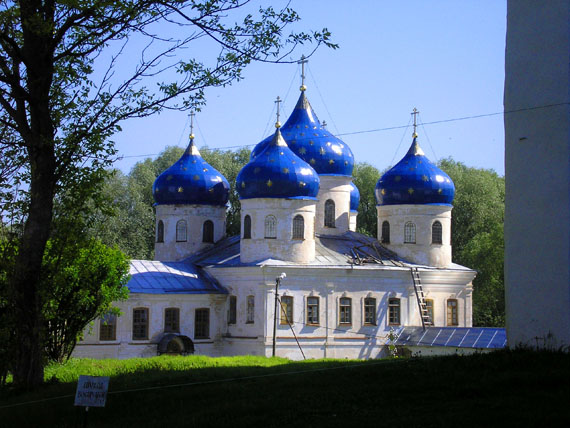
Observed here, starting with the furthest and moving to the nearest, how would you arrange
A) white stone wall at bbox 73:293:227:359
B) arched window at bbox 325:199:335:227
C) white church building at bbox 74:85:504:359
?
arched window at bbox 325:199:335:227 < white church building at bbox 74:85:504:359 < white stone wall at bbox 73:293:227:359

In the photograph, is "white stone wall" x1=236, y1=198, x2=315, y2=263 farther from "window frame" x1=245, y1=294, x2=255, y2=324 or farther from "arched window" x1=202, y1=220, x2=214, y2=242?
"arched window" x1=202, y1=220, x2=214, y2=242

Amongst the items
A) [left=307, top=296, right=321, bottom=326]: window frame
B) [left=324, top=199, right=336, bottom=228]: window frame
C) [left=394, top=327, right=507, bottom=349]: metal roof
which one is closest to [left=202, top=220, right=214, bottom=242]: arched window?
[left=324, top=199, right=336, bottom=228]: window frame

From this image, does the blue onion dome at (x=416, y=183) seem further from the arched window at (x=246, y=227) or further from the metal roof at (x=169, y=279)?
the metal roof at (x=169, y=279)

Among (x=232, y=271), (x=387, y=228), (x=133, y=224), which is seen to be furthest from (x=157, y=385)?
(x=133, y=224)

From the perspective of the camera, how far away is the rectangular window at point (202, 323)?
3297 centimetres

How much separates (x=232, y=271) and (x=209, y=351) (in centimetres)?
312

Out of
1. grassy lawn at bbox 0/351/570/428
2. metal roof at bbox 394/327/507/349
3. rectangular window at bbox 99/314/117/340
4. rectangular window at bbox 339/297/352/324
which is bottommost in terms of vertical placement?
metal roof at bbox 394/327/507/349

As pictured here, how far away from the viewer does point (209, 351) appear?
108 ft

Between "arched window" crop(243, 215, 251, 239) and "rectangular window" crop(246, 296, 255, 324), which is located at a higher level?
"arched window" crop(243, 215, 251, 239)

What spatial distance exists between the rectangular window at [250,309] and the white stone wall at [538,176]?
58.9 feet

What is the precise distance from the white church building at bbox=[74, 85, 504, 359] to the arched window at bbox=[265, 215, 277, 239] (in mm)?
37

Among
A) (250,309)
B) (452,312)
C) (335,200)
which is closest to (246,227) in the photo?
(250,309)

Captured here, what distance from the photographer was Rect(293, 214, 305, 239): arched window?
107ft

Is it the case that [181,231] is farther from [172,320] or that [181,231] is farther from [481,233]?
[481,233]
